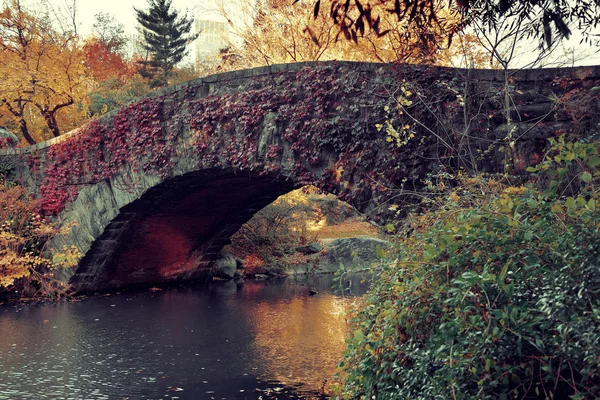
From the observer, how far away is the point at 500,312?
3.00 metres

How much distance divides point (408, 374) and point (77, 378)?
4.11 metres

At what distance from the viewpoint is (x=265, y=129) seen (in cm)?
879

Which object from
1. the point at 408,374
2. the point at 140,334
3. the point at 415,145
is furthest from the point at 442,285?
the point at 140,334

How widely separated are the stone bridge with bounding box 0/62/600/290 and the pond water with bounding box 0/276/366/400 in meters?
1.34

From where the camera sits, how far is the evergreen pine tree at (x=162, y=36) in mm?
30125

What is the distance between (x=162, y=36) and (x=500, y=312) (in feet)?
97.4

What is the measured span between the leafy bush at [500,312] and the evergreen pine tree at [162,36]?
2721 cm

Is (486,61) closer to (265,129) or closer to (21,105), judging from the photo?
(265,129)

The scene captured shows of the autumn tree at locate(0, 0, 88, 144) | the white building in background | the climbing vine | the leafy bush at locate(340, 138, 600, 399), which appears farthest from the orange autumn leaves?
the leafy bush at locate(340, 138, 600, 399)

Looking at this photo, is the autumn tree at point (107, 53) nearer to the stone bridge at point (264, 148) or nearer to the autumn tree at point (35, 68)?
the autumn tree at point (35, 68)

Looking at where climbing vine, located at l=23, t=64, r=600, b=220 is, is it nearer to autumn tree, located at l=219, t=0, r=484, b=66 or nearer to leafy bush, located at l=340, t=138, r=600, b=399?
leafy bush, located at l=340, t=138, r=600, b=399

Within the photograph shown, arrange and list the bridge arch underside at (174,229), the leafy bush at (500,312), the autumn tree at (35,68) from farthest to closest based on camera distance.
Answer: the autumn tree at (35,68)
the bridge arch underside at (174,229)
the leafy bush at (500,312)

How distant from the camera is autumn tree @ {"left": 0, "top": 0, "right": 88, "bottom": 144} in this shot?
59.4 feet

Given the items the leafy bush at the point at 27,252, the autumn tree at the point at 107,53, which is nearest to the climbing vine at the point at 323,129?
the leafy bush at the point at 27,252
